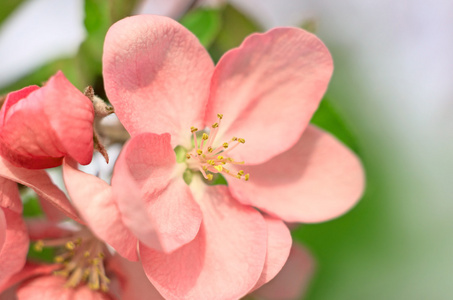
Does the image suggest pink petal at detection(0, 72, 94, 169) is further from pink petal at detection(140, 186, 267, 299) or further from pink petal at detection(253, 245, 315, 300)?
pink petal at detection(253, 245, 315, 300)

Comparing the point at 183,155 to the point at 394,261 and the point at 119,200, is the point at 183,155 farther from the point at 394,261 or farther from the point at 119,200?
the point at 394,261

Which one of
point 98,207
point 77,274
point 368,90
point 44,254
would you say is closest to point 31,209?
point 44,254

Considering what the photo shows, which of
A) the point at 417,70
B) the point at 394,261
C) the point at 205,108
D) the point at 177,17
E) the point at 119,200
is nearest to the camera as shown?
the point at 119,200

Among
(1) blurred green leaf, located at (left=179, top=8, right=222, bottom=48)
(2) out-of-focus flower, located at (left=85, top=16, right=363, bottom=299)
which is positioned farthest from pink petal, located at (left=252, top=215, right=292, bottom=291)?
(1) blurred green leaf, located at (left=179, top=8, right=222, bottom=48)

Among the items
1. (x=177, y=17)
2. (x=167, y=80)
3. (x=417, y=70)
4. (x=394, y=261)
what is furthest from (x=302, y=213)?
(x=417, y=70)

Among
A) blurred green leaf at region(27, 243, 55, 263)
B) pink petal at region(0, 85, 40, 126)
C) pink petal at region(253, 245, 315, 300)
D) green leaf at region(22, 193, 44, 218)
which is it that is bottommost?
pink petal at region(253, 245, 315, 300)

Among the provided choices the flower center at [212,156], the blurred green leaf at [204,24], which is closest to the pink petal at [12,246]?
the flower center at [212,156]

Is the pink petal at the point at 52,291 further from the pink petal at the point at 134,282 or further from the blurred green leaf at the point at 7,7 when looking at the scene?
the blurred green leaf at the point at 7,7
